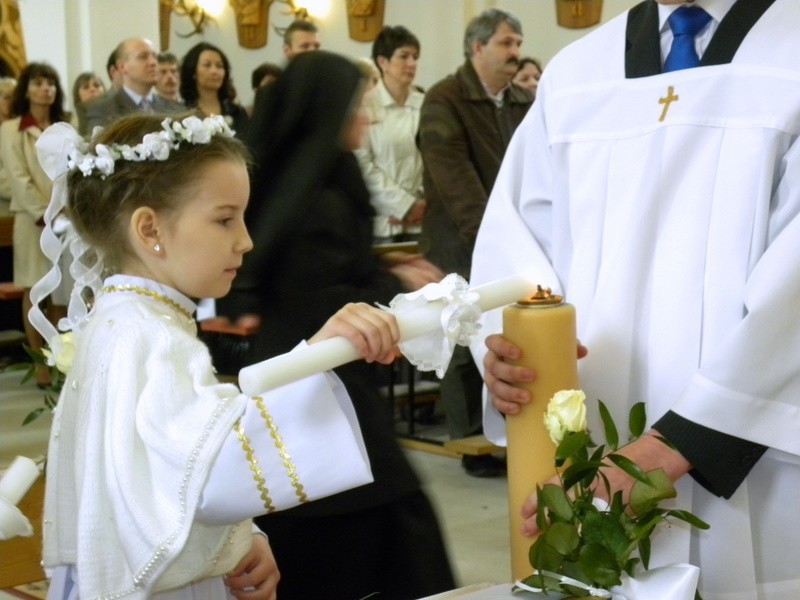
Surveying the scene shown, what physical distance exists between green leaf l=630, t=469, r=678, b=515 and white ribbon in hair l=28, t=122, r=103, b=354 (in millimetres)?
1131

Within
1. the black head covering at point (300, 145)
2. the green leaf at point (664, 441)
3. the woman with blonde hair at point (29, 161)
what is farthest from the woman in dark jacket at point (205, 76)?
the green leaf at point (664, 441)

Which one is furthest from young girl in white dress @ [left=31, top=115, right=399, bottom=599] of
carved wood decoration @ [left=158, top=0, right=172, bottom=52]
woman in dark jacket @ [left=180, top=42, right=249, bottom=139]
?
carved wood decoration @ [left=158, top=0, right=172, bottom=52]

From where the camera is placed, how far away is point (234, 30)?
1342 centimetres

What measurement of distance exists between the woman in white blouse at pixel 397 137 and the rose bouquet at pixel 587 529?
20.3 ft

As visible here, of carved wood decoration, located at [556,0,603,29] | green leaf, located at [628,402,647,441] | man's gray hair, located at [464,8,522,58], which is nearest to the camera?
green leaf, located at [628,402,647,441]

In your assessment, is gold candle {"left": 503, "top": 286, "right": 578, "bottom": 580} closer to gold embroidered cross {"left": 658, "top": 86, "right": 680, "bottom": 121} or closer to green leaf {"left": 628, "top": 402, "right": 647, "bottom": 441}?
green leaf {"left": 628, "top": 402, "right": 647, "bottom": 441}

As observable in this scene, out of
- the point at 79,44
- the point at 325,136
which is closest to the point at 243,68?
the point at 79,44

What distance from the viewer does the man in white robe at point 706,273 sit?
6.12 feet

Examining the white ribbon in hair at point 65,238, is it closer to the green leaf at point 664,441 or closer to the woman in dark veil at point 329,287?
the woman in dark veil at point 329,287

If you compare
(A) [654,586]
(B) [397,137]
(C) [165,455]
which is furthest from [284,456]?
(B) [397,137]

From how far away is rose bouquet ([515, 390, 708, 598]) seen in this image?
1.39 meters

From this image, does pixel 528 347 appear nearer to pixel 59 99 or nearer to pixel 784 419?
pixel 784 419

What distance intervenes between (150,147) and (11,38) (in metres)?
10.3

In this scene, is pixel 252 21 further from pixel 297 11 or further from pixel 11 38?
pixel 11 38
